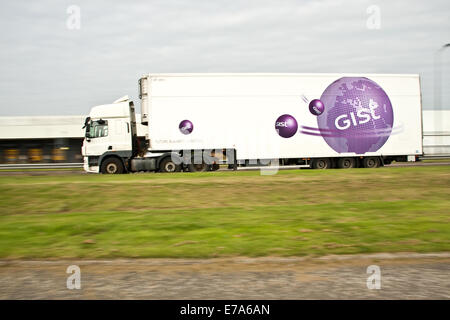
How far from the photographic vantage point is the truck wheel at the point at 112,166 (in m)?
21.4

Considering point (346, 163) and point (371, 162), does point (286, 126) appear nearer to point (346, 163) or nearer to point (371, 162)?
point (346, 163)

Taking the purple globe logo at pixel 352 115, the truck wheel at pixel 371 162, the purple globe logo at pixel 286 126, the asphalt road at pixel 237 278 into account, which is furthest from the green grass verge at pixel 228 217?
the truck wheel at pixel 371 162

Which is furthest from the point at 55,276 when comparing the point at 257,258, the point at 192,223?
the point at 192,223

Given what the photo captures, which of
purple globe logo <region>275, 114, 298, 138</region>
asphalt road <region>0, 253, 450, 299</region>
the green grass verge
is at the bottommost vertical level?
asphalt road <region>0, 253, 450, 299</region>

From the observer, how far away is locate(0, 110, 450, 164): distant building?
4391 cm

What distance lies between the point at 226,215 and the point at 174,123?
1156cm

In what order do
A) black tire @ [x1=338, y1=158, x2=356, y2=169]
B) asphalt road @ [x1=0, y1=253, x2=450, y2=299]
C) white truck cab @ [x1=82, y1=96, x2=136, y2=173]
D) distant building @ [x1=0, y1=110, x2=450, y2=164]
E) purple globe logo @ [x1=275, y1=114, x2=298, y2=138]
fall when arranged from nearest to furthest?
asphalt road @ [x1=0, y1=253, x2=450, y2=299]
purple globe logo @ [x1=275, y1=114, x2=298, y2=138]
white truck cab @ [x1=82, y1=96, x2=136, y2=173]
black tire @ [x1=338, y1=158, x2=356, y2=169]
distant building @ [x1=0, y1=110, x2=450, y2=164]

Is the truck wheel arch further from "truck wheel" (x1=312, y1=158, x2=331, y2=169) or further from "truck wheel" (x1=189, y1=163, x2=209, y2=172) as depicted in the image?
"truck wheel" (x1=312, y1=158, x2=331, y2=169)

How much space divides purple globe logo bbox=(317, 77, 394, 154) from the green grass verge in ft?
19.8

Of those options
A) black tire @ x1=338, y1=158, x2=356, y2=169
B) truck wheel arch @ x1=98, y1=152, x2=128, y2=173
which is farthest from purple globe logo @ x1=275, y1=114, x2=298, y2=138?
truck wheel arch @ x1=98, y1=152, x2=128, y2=173

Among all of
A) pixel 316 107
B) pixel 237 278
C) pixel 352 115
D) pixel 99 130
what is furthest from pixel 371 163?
pixel 237 278

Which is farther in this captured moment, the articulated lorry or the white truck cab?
the white truck cab

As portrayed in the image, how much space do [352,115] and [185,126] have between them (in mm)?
8432

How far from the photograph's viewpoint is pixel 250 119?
20984mm
